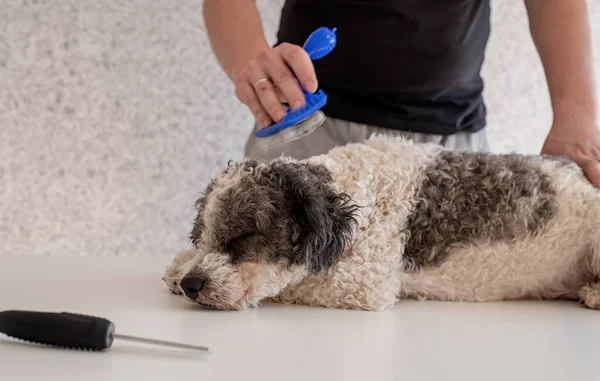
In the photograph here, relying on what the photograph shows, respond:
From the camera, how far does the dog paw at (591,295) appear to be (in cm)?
129

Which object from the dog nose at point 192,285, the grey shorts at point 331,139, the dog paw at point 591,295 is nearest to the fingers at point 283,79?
the dog nose at point 192,285

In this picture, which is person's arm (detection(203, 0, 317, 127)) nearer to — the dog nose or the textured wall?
the dog nose

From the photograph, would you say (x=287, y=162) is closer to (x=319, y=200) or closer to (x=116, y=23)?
(x=319, y=200)

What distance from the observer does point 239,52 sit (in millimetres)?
1419

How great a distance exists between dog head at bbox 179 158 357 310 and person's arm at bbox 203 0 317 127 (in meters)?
0.11

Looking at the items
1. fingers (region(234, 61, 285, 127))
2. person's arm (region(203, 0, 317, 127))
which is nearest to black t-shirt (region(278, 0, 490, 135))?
person's arm (region(203, 0, 317, 127))

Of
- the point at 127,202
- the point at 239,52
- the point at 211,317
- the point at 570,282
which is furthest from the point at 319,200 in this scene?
the point at 127,202

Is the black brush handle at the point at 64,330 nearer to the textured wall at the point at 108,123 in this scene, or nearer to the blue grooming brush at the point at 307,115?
the blue grooming brush at the point at 307,115

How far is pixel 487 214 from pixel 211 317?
55 centimetres

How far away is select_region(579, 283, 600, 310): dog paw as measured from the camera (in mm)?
1286

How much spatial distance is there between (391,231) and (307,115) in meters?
0.28

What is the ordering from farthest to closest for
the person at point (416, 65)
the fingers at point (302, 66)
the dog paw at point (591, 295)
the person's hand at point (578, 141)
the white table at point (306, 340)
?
the person at point (416, 65) < the person's hand at point (578, 141) < the dog paw at point (591, 295) < the fingers at point (302, 66) < the white table at point (306, 340)

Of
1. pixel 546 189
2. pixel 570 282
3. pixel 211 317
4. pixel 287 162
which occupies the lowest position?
pixel 570 282

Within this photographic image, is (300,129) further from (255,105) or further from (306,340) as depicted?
(306,340)
